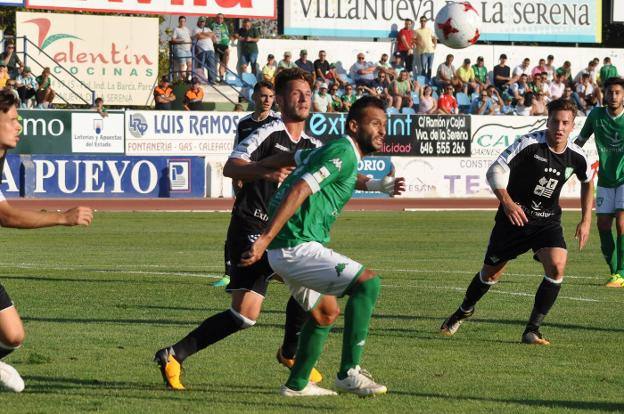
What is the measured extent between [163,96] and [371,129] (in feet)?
98.5

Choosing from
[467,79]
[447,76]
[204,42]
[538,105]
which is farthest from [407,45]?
[204,42]

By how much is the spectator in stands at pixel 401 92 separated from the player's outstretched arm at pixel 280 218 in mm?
32610

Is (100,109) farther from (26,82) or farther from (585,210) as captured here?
(585,210)

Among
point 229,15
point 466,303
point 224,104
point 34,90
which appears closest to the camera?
point 466,303

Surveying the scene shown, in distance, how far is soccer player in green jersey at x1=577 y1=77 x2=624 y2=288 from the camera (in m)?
15.1

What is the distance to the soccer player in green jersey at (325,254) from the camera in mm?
7125

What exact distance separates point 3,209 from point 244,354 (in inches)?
108

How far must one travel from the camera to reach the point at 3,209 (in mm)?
7277

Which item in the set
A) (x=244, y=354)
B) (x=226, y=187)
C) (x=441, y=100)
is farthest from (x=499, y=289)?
(x=441, y=100)

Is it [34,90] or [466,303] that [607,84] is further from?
[34,90]

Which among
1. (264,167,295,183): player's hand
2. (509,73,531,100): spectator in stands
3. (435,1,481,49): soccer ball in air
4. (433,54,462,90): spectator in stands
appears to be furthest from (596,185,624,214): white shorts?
(509,73,531,100): spectator in stands

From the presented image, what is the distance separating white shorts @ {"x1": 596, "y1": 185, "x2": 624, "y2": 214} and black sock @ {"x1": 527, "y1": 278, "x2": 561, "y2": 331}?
5.16 m

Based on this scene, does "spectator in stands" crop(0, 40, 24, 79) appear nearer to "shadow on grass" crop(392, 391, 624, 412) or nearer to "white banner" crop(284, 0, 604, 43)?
"white banner" crop(284, 0, 604, 43)

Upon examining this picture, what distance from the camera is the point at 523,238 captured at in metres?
10.5
